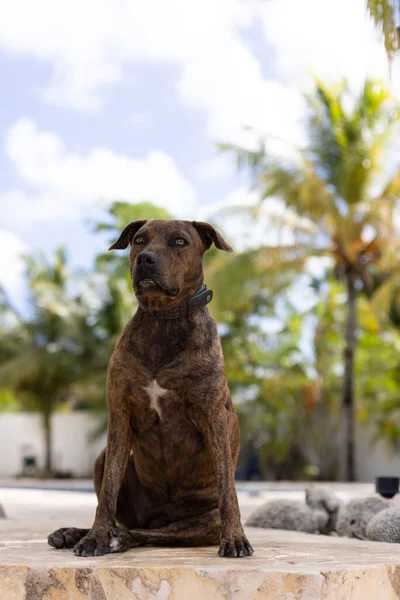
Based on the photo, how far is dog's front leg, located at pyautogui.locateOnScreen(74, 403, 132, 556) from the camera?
11.6 ft

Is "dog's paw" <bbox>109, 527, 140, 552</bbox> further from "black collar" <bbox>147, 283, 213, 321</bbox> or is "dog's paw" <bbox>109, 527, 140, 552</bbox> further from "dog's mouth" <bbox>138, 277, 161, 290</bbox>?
"dog's mouth" <bbox>138, 277, 161, 290</bbox>

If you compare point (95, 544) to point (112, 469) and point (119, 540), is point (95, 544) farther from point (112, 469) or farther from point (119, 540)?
point (112, 469)

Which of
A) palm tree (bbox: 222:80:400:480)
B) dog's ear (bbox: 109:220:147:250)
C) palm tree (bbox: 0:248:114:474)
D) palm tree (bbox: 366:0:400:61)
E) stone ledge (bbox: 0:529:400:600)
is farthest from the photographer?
palm tree (bbox: 0:248:114:474)

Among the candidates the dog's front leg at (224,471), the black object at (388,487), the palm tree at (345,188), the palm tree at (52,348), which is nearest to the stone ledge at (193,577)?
the dog's front leg at (224,471)

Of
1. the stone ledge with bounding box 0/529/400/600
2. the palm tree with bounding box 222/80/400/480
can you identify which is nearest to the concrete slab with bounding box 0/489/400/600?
the stone ledge with bounding box 0/529/400/600

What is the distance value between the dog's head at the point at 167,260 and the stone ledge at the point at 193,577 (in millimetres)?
1101

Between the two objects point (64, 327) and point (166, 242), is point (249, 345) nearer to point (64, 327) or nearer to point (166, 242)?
point (64, 327)

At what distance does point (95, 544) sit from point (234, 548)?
1.93 feet

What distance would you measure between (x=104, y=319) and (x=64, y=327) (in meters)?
1.17

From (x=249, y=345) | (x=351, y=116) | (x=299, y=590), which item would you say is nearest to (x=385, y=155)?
(x=351, y=116)

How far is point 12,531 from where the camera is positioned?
4.71m

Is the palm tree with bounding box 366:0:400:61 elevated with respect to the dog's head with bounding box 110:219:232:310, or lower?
elevated

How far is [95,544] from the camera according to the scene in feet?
11.3

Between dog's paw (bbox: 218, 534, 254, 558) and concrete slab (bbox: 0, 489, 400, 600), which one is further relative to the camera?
dog's paw (bbox: 218, 534, 254, 558)
